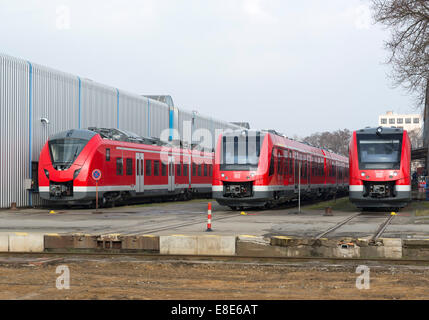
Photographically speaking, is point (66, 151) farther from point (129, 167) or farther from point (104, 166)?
point (129, 167)

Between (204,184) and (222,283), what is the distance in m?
34.0

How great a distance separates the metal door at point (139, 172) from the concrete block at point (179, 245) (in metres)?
18.2

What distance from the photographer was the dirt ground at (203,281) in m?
9.13

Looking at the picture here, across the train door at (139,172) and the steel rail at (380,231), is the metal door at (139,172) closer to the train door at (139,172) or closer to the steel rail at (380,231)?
the train door at (139,172)

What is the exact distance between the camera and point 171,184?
37.4 metres

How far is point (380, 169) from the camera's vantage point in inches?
994

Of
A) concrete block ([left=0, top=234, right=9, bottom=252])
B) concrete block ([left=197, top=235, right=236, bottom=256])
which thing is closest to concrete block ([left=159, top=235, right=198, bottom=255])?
concrete block ([left=197, top=235, right=236, bottom=256])

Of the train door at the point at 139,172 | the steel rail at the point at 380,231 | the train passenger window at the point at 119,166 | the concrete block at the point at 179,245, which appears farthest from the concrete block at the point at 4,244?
the train door at the point at 139,172

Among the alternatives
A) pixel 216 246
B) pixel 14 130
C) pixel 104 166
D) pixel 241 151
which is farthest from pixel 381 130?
pixel 14 130

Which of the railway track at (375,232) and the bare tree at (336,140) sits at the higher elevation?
the bare tree at (336,140)

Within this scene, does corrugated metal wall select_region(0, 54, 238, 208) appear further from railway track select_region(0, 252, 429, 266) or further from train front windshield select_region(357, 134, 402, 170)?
railway track select_region(0, 252, 429, 266)

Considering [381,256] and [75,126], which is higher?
[75,126]

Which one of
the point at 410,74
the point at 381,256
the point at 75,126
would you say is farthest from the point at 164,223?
the point at 75,126
